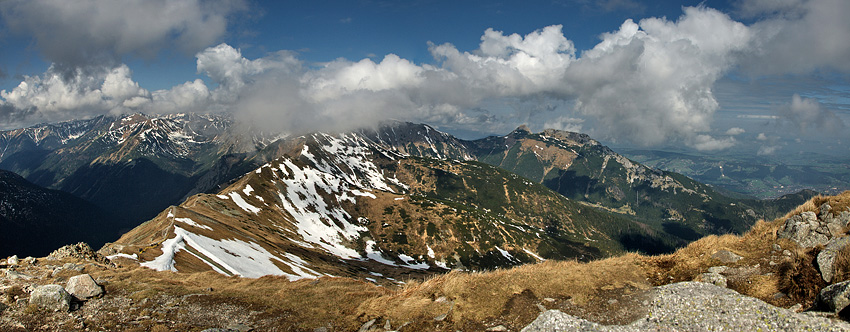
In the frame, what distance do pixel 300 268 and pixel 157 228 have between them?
31.0m

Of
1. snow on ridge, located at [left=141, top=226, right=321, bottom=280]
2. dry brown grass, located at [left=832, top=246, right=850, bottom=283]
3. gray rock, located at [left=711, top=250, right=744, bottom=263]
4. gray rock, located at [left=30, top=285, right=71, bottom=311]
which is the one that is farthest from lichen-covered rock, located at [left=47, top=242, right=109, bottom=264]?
dry brown grass, located at [left=832, top=246, right=850, bottom=283]

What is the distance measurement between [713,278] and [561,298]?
8348mm

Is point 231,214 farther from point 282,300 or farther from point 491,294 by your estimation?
point 491,294

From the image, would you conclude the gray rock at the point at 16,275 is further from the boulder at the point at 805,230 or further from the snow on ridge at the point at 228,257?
the boulder at the point at 805,230

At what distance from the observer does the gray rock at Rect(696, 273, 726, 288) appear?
1700 centimetres

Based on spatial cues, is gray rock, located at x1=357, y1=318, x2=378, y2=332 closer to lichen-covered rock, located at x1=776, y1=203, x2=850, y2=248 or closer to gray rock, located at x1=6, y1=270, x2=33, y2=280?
gray rock, located at x1=6, y1=270, x2=33, y2=280

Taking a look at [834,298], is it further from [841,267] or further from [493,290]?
[493,290]

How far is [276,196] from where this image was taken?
178 metres

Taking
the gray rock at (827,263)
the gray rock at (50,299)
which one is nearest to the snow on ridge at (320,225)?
the gray rock at (50,299)

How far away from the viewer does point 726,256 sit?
19656mm

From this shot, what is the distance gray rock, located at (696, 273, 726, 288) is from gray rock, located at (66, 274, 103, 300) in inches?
1401

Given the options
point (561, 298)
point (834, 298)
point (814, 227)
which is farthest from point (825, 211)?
point (561, 298)

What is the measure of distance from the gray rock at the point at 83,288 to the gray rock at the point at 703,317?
2567 centimetres

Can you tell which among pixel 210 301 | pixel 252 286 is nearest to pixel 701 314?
pixel 210 301
